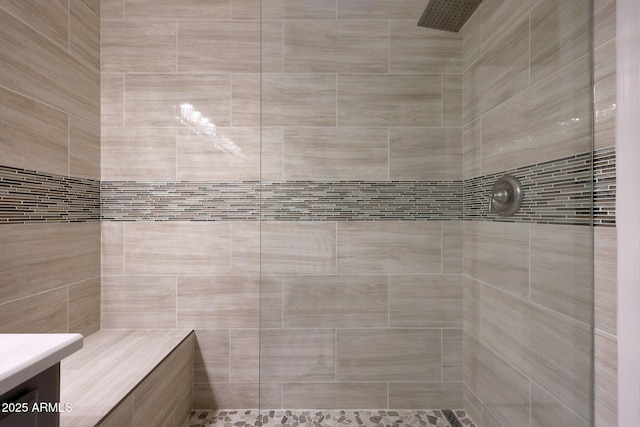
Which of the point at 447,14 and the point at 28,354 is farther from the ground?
the point at 447,14

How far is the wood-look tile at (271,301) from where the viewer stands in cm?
99

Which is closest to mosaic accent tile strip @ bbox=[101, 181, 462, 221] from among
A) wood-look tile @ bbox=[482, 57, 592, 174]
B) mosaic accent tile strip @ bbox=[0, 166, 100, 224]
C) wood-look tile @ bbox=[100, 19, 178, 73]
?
wood-look tile @ bbox=[482, 57, 592, 174]

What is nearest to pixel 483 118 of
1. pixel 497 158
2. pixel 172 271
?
pixel 497 158

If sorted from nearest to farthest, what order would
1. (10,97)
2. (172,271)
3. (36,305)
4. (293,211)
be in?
(293,211) → (10,97) → (36,305) → (172,271)

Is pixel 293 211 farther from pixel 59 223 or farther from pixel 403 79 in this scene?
pixel 59 223

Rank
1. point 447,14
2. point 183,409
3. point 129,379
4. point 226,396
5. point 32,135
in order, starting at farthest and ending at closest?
point 226,396
point 183,409
point 32,135
point 129,379
point 447,14

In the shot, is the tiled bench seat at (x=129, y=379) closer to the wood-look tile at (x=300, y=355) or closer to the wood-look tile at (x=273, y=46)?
the wood-look tile at (x=300, y=355)

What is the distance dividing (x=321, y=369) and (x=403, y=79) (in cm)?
81

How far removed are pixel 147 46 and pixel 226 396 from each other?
1908 mm

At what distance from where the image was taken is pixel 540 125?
91cm

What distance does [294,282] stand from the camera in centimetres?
98

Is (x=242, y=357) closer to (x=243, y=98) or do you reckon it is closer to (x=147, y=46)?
(x=243, y=98)

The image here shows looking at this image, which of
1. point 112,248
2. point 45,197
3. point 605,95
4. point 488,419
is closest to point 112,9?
point 45,197

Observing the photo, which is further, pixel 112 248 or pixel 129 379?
pixel 112 248
